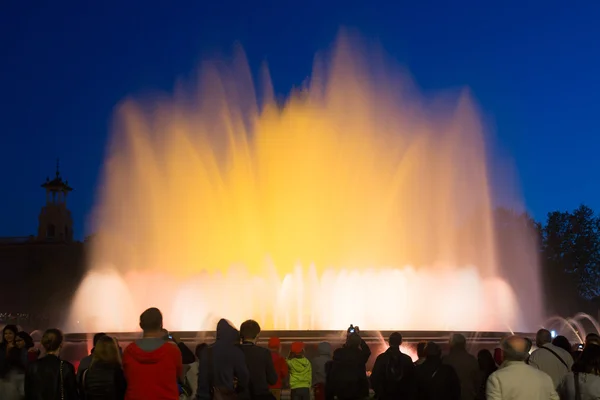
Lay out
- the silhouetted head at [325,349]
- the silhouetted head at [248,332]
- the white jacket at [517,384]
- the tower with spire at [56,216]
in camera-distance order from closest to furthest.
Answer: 1. the white jacket at [517,384]
2. the silhouetted head at [248,332]
3. the silhouetted head at [325,349]
4. the tower with spire at [56,216]

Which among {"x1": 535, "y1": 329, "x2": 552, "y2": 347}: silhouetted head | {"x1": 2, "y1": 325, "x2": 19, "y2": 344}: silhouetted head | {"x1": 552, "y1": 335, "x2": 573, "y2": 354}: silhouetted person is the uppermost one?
{"x1": 2, "y1": 325, "x2": 19, "y2": 344}: silhouetted head

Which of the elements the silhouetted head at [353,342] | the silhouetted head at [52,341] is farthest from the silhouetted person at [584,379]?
the silhouetted head at [52,341]

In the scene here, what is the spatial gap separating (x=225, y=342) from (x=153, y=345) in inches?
28.1

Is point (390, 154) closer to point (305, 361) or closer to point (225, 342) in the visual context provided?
point (305, 361)

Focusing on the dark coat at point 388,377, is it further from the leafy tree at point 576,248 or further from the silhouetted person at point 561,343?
the leafy tree at point 576,248

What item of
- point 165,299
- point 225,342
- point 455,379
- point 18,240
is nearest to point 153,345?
point 225,342

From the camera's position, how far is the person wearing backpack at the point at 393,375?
24.5 feet

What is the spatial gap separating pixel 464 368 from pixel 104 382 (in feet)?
10.8

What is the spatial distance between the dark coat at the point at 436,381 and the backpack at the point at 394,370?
0.51 meters

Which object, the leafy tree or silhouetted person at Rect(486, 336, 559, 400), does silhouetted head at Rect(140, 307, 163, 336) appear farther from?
the leafy tree

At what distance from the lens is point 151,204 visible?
35.0 meters

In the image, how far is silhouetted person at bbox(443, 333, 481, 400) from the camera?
759 centimetres

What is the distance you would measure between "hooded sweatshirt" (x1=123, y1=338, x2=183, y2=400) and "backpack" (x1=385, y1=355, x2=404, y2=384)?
2386 mm

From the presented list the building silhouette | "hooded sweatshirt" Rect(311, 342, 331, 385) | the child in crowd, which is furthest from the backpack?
the building silhouette
